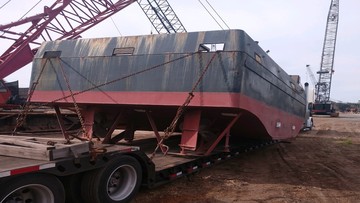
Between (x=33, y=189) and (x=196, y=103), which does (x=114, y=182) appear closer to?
(x=33, y=189)

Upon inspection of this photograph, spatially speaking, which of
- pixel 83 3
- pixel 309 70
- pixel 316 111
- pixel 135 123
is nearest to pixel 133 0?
pixel 83 3

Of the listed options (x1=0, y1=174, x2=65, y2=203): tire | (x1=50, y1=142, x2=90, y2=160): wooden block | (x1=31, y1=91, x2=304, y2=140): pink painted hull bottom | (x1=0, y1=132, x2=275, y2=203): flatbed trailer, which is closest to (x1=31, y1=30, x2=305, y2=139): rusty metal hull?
(x1=31, y1=91, x2=304, y2=140): pink painted hull bottom

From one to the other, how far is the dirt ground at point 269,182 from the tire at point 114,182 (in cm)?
29

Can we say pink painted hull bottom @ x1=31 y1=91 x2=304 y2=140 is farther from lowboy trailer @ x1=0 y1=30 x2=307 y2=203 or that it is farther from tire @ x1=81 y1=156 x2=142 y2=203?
tire @ x1=81 y1=156 x2=142 y2=203

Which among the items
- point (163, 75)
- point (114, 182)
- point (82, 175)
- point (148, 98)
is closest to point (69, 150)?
point (82, 175)

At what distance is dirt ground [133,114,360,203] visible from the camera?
19.0 ft

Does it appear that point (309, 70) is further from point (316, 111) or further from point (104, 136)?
point (104, 136)

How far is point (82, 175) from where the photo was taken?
4.71 metres

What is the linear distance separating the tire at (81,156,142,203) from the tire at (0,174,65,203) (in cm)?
58

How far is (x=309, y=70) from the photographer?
3317 inches

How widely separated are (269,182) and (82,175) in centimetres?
370

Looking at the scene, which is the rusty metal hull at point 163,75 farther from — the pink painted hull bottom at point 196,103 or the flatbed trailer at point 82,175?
the flatbed trailer at point 82,175

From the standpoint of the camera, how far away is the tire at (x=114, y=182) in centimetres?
467

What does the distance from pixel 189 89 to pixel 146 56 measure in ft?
3.76
